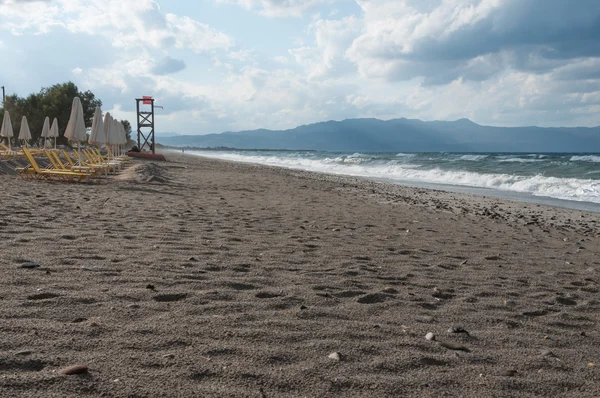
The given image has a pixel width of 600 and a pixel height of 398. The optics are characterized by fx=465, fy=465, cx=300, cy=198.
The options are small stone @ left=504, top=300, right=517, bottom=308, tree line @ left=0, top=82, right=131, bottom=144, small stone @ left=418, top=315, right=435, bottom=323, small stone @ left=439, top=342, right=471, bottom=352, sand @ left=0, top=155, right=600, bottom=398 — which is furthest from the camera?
tree line @ left=0, top=82, right=131, bottom=144

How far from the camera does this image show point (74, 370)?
6.94 feet

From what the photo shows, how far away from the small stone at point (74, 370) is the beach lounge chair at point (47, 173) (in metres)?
11.4

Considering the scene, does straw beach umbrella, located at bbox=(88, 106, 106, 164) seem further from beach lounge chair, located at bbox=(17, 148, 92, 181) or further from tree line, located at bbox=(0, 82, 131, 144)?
tree line, located at bbox=(0, 82, 131, 144)

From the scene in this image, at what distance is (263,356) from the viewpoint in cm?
243

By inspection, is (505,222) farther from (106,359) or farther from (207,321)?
(106,359)

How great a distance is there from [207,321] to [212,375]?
681 mm

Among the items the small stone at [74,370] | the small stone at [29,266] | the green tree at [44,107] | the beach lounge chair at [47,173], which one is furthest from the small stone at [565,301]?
the green tree at [44,107]

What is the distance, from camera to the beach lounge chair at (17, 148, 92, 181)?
12.5 meters

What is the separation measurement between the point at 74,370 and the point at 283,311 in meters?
1.37

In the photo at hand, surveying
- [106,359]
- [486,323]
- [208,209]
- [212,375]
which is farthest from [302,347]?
[208,209]

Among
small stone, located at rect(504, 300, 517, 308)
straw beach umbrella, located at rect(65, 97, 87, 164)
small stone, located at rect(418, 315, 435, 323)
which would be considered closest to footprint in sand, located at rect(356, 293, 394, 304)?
small stone, located at rect(418, 315, 435, 323)

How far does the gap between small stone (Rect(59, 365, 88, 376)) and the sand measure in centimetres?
3

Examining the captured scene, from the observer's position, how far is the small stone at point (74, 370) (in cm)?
210

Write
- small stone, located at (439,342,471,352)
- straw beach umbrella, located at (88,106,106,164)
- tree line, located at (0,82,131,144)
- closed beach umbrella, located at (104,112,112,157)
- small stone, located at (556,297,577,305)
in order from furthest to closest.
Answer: tree line, located at (0,82,131,144) → closed beach umbrella, located at (104,112,112,157) → straw beach umbrella, located at (88,106,106,164) → small stone, located at (556,297,577,305) → small stone, located at (439,342,471,352)
